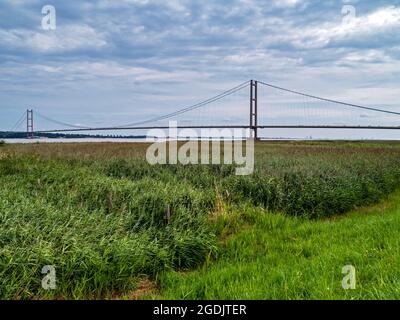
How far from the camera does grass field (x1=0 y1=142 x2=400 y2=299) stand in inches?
172

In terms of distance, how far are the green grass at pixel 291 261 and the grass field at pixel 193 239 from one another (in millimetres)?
18

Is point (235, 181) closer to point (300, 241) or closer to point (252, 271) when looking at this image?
point (300, 241)

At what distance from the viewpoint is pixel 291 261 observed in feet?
17.7

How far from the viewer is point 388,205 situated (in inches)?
416

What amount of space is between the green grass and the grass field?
18mm

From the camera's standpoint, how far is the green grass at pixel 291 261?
4078mm

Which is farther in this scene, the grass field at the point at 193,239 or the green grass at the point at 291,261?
the grass field at the point at 193,239

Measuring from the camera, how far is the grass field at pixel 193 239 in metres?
4.36

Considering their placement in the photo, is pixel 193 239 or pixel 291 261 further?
pixel 193 239

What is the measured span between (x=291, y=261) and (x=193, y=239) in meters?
1.52

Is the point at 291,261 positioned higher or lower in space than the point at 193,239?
lower

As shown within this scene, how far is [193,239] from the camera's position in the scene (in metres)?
5.98
